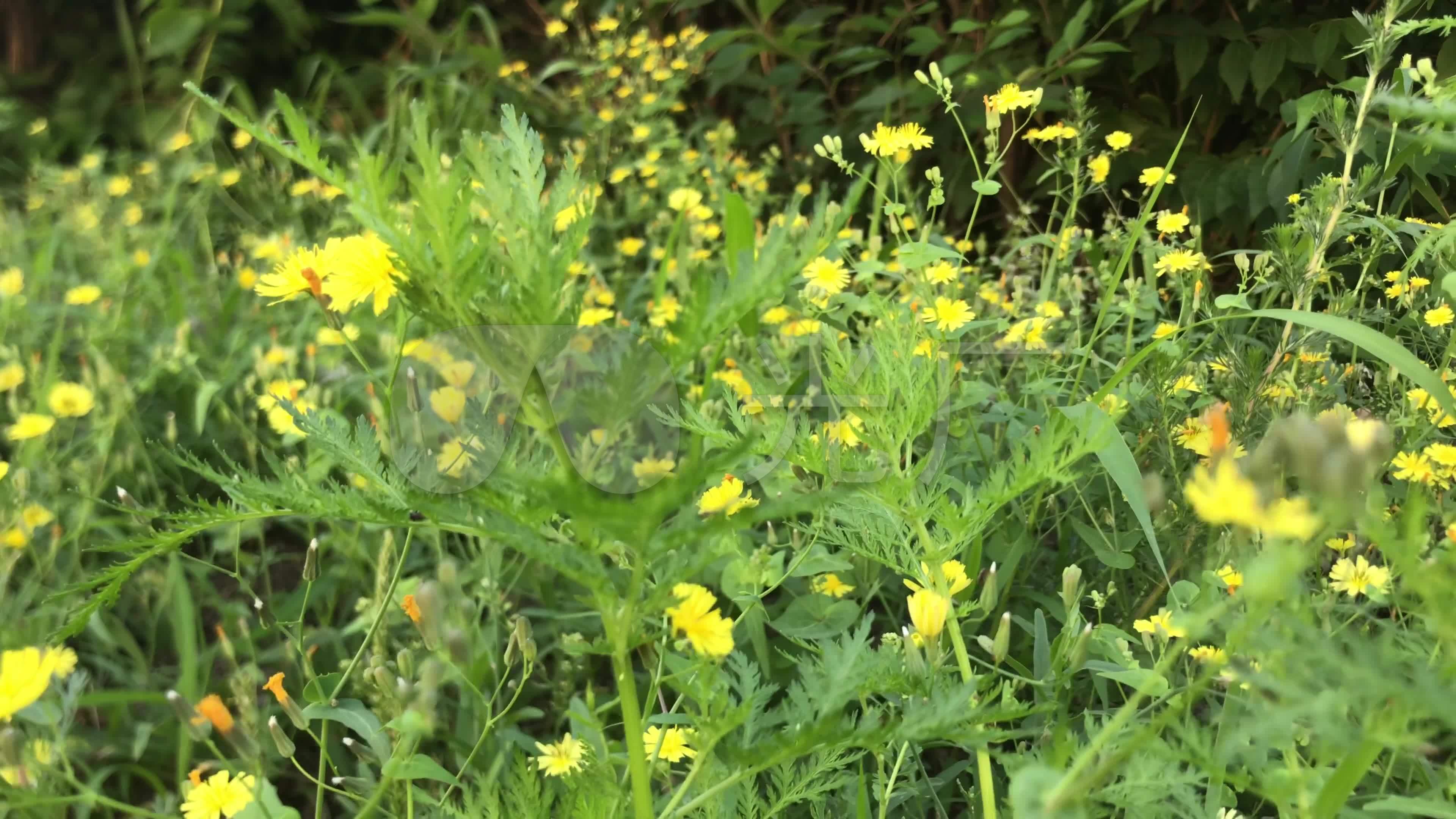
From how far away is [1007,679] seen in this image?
755mm

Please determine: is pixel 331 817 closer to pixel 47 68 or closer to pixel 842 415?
pixel 842 415

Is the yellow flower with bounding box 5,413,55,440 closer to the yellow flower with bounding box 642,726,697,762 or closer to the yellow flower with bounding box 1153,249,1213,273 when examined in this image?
the yellow flower with bounding box 642,726,697,762

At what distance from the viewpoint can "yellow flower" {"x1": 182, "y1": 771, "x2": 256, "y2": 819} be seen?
619 mm

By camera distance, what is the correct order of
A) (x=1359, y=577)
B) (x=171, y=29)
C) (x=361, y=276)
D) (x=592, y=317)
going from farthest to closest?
(x=171, y=29) < (x=592, y=317) < (x=1359, y=577) < (x=361, y=276)

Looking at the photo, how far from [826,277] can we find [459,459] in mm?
596

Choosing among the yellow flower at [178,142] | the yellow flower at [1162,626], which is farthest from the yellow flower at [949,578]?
the yellow flower at [178,142]

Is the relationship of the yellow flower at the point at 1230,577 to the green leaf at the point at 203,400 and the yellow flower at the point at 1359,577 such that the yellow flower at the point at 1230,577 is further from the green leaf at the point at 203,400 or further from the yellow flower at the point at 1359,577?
the green leaf at the point at 203,400

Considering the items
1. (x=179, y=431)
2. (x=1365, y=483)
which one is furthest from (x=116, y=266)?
(x=1365, y=483)

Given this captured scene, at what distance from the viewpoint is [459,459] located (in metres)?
0.55

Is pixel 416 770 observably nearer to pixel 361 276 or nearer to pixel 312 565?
pixel 312 565

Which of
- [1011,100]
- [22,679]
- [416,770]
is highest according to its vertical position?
[1011,100]

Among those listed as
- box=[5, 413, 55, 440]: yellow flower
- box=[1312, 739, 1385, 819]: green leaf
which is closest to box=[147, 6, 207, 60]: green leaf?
box=[5, 413, 55, 440]: yellow flower

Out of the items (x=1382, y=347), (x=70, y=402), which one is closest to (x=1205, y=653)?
(x=1382, y=347)

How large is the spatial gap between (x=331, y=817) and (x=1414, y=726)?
2.88ft
